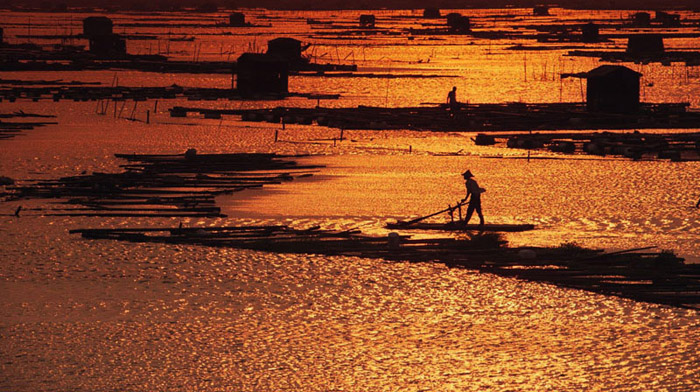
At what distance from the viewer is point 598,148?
38062mm

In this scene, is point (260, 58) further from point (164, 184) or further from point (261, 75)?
point (164, 184)

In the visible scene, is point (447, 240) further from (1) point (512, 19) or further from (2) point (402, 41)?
(1) point (512, 19)

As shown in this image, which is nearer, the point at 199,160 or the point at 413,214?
the point at 413,214

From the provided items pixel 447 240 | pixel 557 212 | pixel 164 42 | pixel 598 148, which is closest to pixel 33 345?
pixel 447 240

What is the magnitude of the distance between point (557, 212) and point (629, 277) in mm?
7154

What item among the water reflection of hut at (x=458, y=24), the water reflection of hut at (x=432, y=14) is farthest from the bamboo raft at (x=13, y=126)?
the water reflection of hut at (x=432, y=14)

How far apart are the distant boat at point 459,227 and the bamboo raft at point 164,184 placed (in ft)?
13.2

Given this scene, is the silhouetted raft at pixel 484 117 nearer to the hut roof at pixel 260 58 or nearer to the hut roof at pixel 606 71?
the hut roof at pixel 606 71

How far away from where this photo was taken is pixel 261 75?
196 feet

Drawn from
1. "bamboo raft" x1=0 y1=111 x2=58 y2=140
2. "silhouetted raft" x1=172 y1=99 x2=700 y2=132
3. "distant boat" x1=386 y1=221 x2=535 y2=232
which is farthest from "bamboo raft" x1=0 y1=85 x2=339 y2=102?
"distant boat" x1=386 y1=221 x2=535 y2=232

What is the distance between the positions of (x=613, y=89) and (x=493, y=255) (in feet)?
84.8

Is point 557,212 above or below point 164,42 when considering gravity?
below

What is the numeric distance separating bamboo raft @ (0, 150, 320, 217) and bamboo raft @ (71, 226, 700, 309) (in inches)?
92.2

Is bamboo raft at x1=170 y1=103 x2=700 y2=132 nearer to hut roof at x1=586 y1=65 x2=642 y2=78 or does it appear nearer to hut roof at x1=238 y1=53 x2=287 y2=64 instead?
hut roof at x1=586 y1=65 x2=642 y2=78
